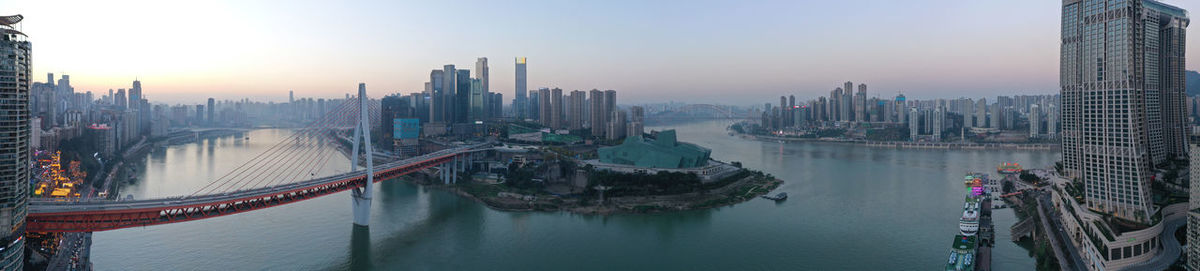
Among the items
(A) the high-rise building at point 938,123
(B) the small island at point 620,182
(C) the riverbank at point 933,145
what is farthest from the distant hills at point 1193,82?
(B) the small island at point 620,182

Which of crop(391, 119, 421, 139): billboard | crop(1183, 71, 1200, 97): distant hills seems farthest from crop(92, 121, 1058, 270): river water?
crop(1183, 71, 1200, 97): distant hills

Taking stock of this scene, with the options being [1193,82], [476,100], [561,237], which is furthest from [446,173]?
[1193,82]

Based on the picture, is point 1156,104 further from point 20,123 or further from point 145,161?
point 145,161

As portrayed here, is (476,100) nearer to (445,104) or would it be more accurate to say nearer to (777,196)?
(445,104)

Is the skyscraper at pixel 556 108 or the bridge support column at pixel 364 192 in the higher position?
the skyscraper at pixel 556 108

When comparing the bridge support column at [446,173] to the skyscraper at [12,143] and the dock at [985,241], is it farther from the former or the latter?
the dock at [985,241]

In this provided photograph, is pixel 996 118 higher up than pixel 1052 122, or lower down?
higher up

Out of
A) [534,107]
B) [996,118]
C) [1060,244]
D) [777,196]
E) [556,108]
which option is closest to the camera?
[1060,244]
